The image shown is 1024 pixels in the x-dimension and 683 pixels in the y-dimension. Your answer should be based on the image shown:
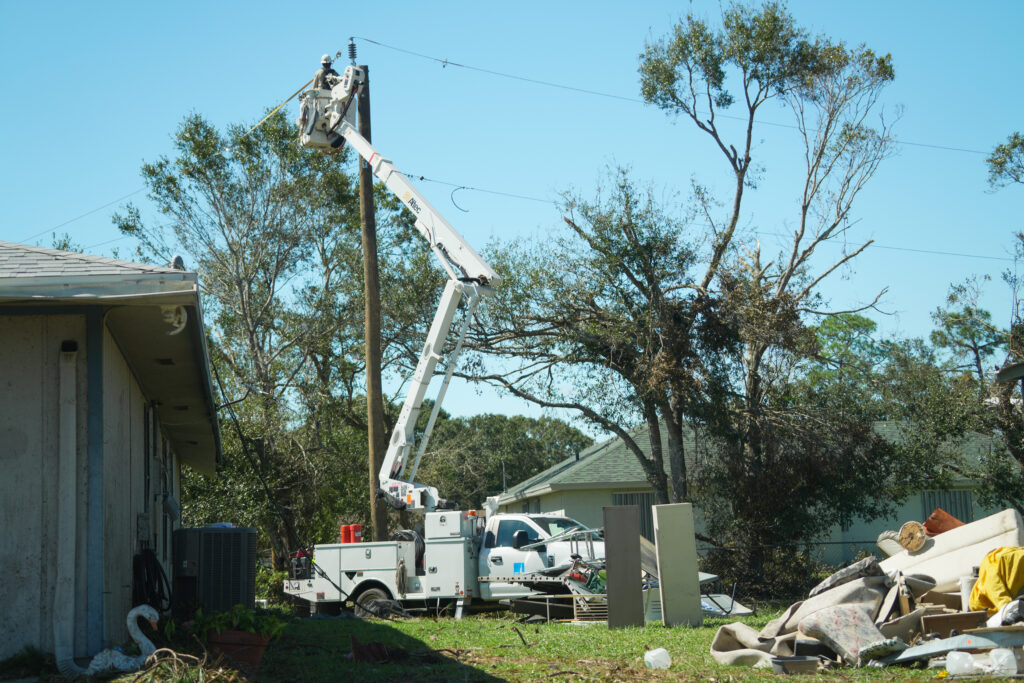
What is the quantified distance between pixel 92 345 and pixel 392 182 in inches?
411

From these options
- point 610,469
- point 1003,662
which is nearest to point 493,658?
point 1003,662

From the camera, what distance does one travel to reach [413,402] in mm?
16844

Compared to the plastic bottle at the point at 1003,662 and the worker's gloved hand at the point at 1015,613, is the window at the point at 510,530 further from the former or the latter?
the plastic bottle at the point at 1003,662

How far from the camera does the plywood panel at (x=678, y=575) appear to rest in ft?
44.6

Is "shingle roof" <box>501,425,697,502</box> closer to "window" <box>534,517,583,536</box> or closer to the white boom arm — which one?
"window" <box>534,517,583,536</box>

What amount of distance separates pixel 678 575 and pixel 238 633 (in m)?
7.25

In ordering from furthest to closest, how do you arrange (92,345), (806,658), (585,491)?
(585,491)
(806,658)
(92,345)

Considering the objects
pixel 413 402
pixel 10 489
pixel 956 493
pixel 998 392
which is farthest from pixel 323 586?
pixel 956 493

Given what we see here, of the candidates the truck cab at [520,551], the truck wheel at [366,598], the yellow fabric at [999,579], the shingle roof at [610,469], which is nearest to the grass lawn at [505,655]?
the yellow fabric at [999,579]

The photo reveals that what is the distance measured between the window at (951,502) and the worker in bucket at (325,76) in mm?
20316

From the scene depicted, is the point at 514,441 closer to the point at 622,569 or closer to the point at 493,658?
the point at 622,569

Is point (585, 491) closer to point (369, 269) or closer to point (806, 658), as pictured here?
point (369, 269)

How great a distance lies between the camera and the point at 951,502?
27219mm

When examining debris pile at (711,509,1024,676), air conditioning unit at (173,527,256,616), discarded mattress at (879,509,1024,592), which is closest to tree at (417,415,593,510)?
air conditioning unit at (173,527,256,616)
